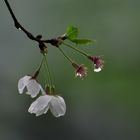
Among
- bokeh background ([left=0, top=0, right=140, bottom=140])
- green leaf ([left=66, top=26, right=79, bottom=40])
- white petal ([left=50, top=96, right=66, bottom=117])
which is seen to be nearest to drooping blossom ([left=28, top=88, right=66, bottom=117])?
white petal ([left=50, top=96, right=66, bottom=117])

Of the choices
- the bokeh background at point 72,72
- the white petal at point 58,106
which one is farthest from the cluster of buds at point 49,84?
the bokeh background at point 72,72

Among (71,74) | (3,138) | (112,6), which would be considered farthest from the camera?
(112,6)

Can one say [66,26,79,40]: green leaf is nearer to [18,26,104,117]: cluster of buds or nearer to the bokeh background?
[18,26,104,117]: cluster of buds

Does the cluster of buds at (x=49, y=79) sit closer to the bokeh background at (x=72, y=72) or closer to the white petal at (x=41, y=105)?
the white petal at (x=41, y=105)

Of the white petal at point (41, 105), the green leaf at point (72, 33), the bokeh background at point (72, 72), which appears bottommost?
the white petal at point (41, 105)

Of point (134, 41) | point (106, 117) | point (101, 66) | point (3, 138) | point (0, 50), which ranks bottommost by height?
point (101, 66)

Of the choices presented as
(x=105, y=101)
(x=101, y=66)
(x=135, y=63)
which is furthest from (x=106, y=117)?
(x=101, y=66)

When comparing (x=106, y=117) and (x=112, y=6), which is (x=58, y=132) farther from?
(x=112, y=6)

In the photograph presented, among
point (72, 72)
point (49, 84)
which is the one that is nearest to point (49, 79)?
point (49, 84)

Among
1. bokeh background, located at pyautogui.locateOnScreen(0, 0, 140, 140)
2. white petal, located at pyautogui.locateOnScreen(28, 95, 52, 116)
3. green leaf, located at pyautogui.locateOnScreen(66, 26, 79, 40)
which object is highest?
bokeh background, located at pyautogui.locateOnScreen(0, 0, 140, 140)
